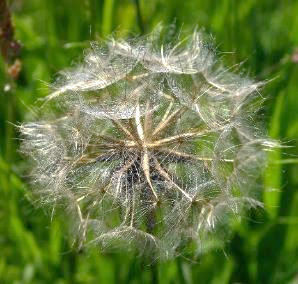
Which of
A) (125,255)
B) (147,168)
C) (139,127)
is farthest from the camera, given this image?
(125,255)

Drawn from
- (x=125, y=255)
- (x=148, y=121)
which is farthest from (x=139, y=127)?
(x=125, y=255)

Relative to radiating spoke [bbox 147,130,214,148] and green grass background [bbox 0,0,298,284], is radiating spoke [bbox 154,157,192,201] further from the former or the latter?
green grass background [bbox 0,0,298,284]

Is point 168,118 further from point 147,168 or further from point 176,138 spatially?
point 147,168

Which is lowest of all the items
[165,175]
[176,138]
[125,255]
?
[125,255]

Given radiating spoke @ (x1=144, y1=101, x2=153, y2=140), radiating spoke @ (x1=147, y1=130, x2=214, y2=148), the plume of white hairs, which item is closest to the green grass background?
the plume of white hairs

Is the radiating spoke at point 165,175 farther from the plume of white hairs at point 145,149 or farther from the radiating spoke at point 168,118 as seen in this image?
the radiating spoke at point 168,118
